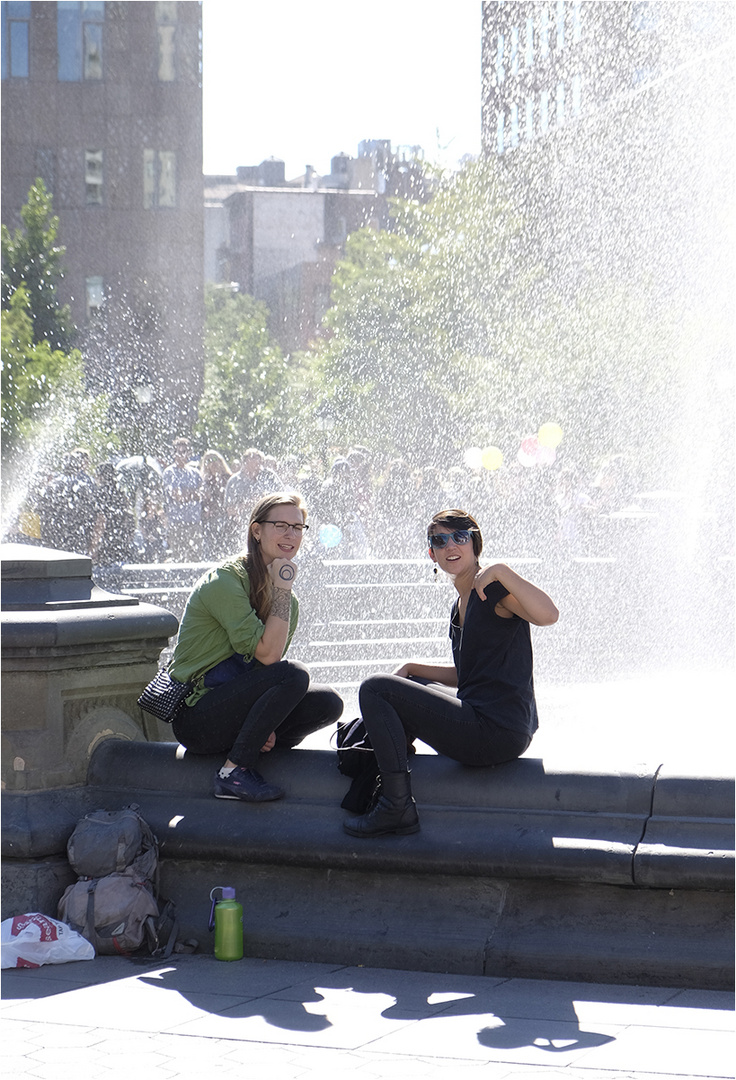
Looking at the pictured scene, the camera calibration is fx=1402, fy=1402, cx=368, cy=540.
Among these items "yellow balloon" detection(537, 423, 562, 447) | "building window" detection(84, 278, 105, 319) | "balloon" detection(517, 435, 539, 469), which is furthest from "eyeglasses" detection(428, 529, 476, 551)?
"building window" detection(84, 278, 105, 319)

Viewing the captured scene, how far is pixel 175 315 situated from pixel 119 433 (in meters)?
9.19

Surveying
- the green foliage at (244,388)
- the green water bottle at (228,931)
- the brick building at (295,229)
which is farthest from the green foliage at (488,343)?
the green water bottle at (228,931)

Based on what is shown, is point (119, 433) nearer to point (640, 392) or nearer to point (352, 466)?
point (640, 392)

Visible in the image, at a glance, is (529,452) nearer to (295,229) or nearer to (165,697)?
(165,697)

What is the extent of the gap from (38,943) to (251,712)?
987 millimetres

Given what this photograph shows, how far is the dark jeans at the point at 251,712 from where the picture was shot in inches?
184

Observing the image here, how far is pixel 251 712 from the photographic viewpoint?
466 cm

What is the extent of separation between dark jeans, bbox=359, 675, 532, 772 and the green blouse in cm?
Result: 51

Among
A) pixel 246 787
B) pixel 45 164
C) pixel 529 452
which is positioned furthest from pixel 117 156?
pixel 246 787

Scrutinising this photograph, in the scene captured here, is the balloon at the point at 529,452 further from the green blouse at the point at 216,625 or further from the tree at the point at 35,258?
the tree at the point at 35,258

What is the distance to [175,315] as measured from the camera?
1628 inches

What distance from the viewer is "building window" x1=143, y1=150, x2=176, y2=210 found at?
42281 mm

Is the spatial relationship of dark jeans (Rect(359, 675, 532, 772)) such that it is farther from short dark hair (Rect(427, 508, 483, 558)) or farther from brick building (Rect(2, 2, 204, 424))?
brick building (Rect(2, 2, 204, 424))

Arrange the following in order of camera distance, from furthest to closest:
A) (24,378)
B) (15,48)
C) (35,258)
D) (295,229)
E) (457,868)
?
(295,229), (15,48), (35,258), (24,378), (457,868)
